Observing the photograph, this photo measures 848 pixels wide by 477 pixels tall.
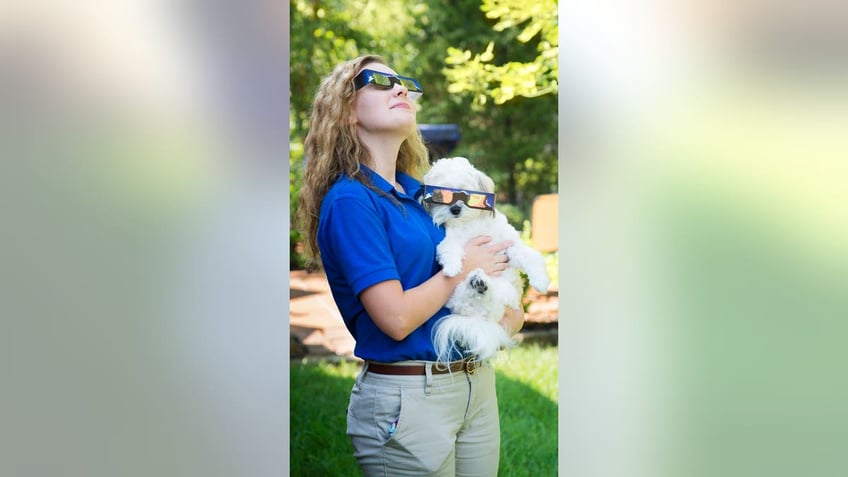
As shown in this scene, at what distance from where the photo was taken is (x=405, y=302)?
1.80 m

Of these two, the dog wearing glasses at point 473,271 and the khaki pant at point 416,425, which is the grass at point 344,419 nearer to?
the dog wearing glasses at point 473,271

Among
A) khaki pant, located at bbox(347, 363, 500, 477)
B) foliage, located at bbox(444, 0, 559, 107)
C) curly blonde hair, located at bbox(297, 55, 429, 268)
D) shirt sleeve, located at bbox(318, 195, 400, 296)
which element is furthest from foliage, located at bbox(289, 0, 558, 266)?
shirt sleeve, located at bbox(318, 195, 400, 296)

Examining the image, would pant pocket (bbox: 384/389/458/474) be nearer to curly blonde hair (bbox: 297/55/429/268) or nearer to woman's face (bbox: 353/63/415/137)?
curly blonde hair (bbox: 297/55/429/268)

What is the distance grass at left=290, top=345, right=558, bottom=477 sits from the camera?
4.03 metres

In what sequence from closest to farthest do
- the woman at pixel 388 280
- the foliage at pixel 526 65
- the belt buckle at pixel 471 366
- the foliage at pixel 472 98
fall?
the woman at pixel 388 280 → the belt buckle at pixel 471 366 → the foliage at pixel 526 65 → the foliage at pixel 472 98

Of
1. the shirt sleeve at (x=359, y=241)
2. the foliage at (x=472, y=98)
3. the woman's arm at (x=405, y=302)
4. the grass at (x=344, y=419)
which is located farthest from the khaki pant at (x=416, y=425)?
the foliage at (x=472, y=98)

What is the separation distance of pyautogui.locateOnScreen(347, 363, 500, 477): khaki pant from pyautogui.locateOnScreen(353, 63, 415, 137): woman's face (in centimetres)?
60

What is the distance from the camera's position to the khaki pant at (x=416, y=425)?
72.4 inches

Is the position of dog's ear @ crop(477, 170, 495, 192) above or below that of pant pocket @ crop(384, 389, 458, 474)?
above

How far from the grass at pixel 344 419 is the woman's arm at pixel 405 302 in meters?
1.86

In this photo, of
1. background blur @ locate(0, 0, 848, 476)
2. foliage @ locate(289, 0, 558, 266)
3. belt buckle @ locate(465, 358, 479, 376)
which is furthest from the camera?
foliage @ locate(289, 0, 558, 266)

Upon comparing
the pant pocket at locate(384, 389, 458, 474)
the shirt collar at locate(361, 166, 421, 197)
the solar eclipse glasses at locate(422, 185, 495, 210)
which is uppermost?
the shirt collar at locate(361, 166, 421, 197)
